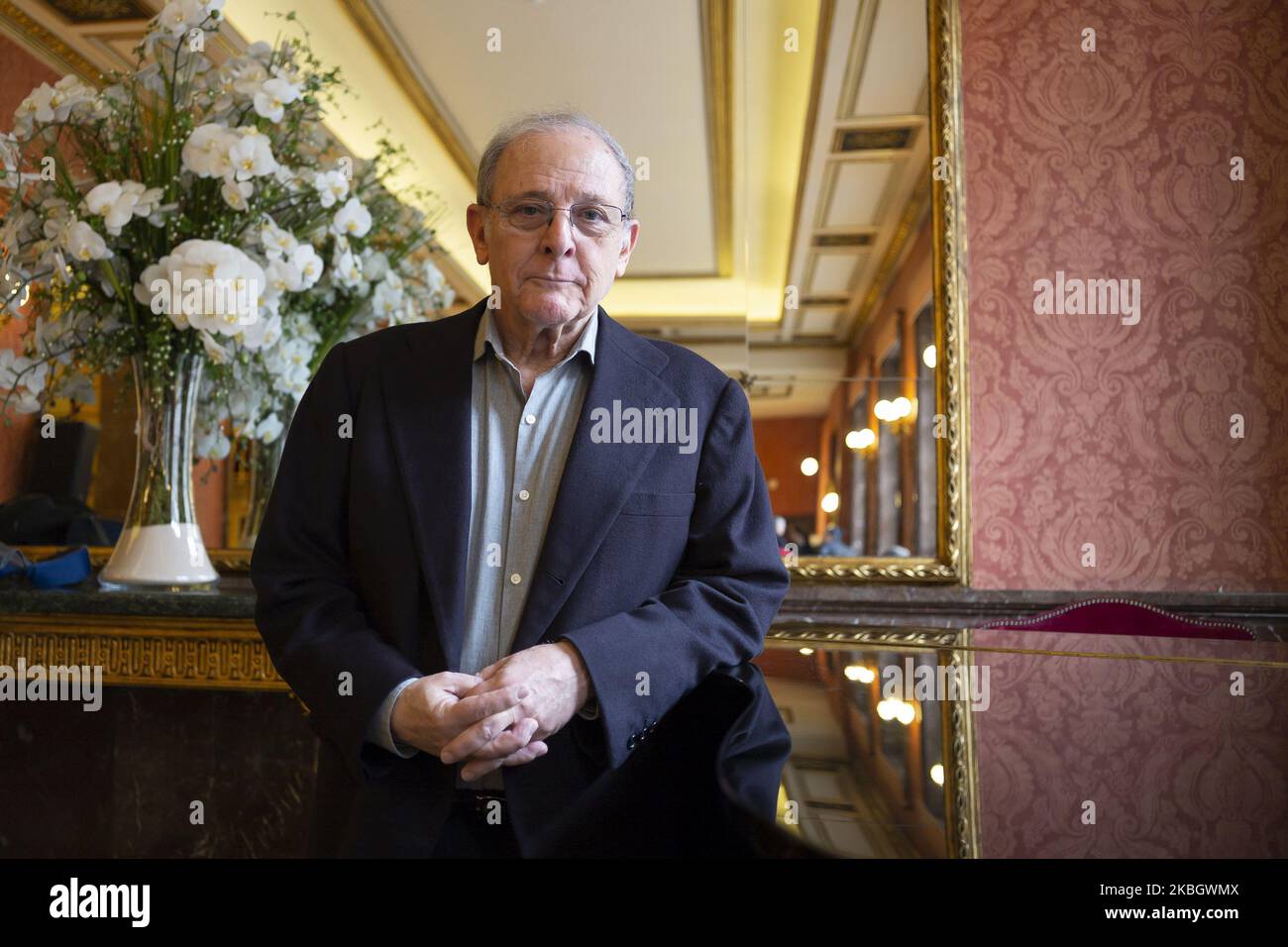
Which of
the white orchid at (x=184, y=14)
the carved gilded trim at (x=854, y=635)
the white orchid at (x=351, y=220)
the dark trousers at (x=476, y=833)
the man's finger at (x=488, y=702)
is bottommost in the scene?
the carved gilded trim at (x=854, y=635)

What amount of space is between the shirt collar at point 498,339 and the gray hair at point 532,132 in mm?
170

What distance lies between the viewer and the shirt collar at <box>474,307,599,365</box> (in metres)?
1.43

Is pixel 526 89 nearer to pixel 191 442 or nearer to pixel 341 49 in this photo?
pixel 341 49

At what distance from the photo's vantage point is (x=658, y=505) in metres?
1.29

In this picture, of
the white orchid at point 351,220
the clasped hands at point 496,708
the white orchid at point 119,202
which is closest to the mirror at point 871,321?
the white orchid at point 351,220

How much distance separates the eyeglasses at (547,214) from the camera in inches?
53.5

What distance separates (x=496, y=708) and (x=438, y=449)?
1.40ft

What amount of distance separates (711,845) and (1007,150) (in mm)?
2613

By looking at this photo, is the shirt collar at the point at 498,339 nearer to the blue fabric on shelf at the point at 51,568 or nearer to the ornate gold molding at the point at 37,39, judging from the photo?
the blue fabric on shelf at the point at 51,568

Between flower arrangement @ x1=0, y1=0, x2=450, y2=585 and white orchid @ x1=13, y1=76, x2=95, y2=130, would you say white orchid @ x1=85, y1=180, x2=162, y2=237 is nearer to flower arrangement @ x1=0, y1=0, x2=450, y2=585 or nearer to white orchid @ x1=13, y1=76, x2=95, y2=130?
flower arrangement @ x1=0, y1=0, x2=450, y2=585

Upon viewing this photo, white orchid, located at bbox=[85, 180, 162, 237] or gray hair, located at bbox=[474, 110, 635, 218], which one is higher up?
white orchid, located at bbox=[85, 180, 162, 237]

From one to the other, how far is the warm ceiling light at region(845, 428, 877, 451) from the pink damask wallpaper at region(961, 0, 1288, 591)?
282mm

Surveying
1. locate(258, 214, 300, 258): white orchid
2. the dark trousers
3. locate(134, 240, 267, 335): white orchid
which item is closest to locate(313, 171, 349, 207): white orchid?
locate(258, 214, 300, 258): white orchid

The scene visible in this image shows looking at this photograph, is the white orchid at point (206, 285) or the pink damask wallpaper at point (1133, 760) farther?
the white orchid at point (206, 285)
